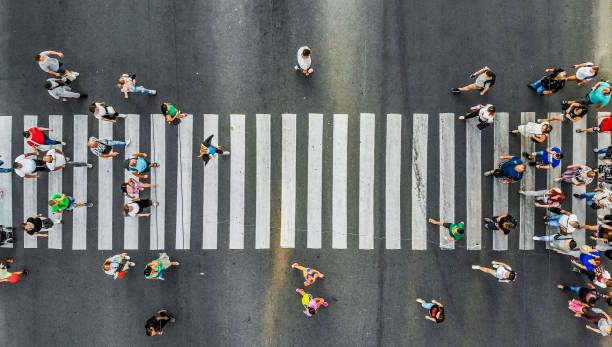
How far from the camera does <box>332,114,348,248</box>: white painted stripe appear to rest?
955 centimetres

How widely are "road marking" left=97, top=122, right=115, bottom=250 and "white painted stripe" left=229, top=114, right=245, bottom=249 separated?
11.0ft

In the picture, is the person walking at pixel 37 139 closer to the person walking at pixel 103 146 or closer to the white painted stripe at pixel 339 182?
the person walking at pixel 103 146

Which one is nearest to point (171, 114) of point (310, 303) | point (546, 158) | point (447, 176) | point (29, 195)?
point (29, 195)

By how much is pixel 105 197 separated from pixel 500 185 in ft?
35.9

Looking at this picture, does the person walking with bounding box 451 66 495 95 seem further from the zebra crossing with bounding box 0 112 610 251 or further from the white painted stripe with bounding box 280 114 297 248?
the white painted stripe with bounding box 280 114 297 248

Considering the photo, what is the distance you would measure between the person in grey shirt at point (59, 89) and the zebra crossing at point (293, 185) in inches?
24.9

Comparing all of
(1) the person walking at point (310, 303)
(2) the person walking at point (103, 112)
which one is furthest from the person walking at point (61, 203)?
(1) the person walking at point (310, 303)

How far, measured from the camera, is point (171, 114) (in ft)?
28.8

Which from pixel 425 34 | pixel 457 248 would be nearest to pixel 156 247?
pixel 457 248

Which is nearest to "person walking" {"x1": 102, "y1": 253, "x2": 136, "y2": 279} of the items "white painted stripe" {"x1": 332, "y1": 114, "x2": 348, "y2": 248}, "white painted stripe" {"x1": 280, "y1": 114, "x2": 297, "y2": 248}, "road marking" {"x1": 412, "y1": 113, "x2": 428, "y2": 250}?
"white painted stripe" {"x1": 280, "y1": 114, "x2": 297, "y2": 248}

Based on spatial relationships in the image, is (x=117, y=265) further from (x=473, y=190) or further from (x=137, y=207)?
(x=473, y=190)

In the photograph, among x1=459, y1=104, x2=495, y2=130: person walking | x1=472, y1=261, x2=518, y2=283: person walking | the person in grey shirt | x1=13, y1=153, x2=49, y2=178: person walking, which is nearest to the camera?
x1=472, y1=261, x2=518, y2=283: person walking

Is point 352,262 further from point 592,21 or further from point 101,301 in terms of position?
point 592,21

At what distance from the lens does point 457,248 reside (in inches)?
374
